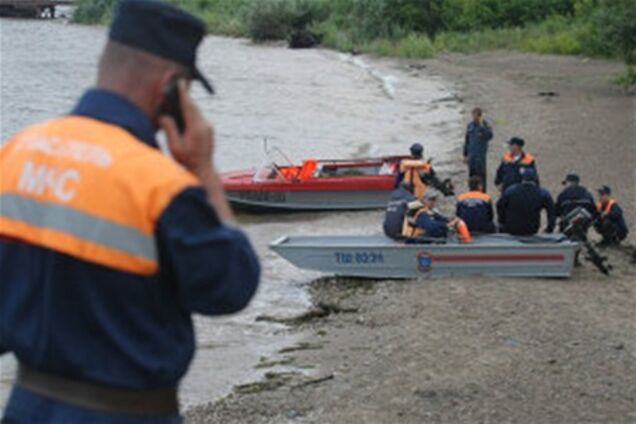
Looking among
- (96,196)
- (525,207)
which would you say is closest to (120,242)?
(96,196)

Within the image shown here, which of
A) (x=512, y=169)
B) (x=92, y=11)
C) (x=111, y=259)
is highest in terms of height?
(x=111, y=259)

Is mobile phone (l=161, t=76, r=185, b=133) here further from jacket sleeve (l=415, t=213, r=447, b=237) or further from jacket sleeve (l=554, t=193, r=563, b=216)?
jacket sleeve (l=554, t=193, r=563, b=216)

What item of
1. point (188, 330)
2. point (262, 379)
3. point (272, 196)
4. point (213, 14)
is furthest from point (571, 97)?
point (213, 14)

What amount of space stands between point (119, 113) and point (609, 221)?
12986 mm

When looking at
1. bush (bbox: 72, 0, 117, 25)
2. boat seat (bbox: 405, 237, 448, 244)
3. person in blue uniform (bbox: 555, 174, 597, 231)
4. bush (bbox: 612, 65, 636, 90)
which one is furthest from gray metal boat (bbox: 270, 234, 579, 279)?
bush (bbox: 72, 0, 117, 25)

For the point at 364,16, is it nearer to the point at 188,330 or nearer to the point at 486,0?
the point at 486,0

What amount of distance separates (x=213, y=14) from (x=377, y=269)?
253 feet

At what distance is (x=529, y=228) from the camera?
14.5 m

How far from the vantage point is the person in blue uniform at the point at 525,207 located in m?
14.4

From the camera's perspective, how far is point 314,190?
21.2m

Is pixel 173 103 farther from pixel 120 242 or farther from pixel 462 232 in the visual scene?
pixel 462 232

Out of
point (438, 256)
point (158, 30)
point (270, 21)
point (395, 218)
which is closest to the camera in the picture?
point (158, 30)

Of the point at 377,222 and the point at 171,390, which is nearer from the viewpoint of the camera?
the point at 171,390

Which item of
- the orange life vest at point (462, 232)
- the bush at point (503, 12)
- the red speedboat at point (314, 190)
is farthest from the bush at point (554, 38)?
the orange life vest at point (462, 232)
